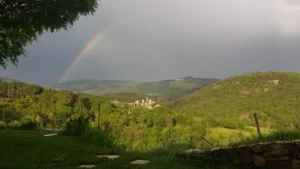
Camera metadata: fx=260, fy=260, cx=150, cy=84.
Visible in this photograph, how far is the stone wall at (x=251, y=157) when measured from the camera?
7.43m

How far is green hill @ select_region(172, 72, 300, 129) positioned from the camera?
111688 millimetres

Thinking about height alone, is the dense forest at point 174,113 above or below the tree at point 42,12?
below

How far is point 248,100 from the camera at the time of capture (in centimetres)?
15438

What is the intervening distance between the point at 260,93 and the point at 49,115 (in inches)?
5406

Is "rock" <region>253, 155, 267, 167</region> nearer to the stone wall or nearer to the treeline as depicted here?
the stone wall

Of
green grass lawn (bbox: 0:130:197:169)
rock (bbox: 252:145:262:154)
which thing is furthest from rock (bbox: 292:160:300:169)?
green grass lawn (bbox: 0:130:197:169)

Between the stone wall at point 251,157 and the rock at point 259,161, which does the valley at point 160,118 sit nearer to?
the stone wall at point 251,157

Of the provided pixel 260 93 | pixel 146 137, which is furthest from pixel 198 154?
pixel 260 93

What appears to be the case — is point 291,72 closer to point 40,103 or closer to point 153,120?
point 153,120

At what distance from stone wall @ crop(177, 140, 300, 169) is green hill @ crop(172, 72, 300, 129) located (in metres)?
87.8

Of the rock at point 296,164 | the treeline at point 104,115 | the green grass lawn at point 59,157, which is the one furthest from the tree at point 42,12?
the treeline at point 104,115

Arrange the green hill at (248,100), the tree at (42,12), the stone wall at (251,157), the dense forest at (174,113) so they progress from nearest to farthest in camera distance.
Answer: the stone wall at (251,157), the tree at (42,12), the dense forest at (174,113), the green hill at (248,100)

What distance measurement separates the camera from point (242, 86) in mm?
182500

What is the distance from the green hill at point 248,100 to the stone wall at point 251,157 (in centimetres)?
8782
